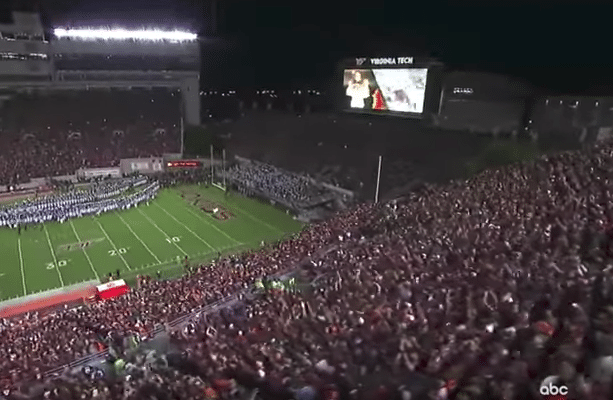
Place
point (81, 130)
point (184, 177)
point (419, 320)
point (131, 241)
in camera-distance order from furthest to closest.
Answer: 1. point (81, 130)
2. point (184, 177)
3. point (131, 241)
4. point (419, 320)

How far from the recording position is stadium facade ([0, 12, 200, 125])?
26703mm

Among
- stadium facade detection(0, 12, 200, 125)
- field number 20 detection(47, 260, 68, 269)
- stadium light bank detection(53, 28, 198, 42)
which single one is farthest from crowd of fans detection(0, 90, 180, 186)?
field number 20 detection(47, 260, 68, 269)

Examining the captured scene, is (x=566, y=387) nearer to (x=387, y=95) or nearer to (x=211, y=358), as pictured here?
(x=211, y=358)

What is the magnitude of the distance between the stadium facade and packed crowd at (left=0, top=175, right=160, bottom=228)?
385 inches

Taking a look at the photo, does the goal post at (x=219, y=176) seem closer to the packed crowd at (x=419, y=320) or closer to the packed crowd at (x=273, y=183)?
the packed crowd at (x=273, y=183)

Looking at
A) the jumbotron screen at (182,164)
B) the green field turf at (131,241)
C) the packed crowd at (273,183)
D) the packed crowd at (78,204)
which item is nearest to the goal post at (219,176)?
the packed crowd at (273,183)

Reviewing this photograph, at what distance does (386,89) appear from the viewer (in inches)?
818

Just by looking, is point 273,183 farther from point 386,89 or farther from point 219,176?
point 386,89

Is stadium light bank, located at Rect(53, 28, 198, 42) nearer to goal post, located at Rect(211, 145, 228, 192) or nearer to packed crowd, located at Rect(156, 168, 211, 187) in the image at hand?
goal post, located at Rect(211, 145, 228, 192)

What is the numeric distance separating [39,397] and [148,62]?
2921 cm

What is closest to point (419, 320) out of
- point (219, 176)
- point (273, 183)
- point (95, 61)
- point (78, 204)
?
point (78, 204)

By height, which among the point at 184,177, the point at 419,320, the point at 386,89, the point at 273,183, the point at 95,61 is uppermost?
the point at 95,61

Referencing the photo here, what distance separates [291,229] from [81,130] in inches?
715

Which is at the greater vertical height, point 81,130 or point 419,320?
point 419,320
